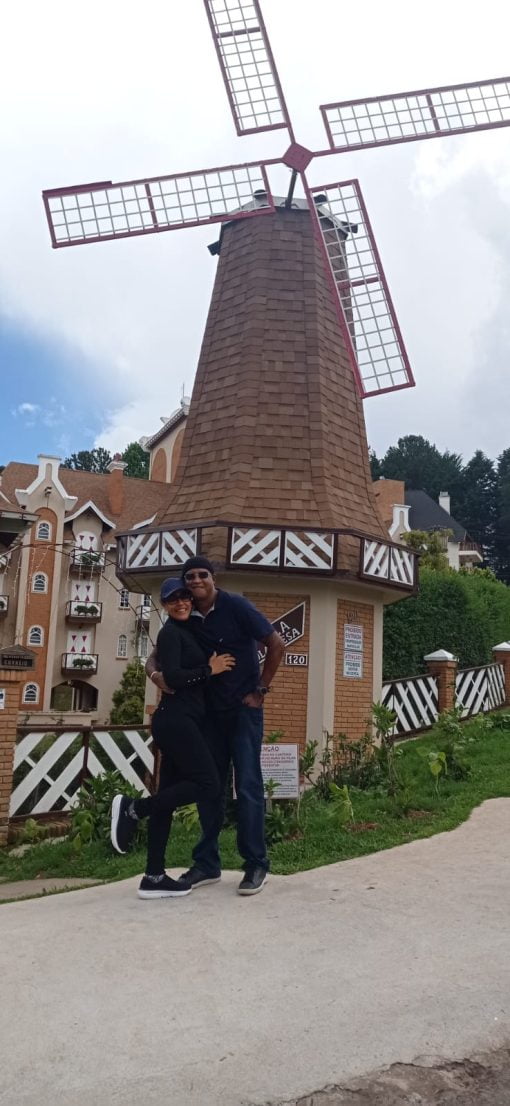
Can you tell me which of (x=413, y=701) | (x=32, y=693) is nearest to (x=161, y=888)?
(x=413, y=701)

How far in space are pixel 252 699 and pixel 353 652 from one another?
7.46 metres

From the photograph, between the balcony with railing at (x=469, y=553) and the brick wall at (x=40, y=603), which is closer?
the brick wall at (x=40, y=603)

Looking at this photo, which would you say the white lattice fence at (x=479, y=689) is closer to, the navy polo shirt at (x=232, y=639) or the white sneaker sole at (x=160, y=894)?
the navy polo shirt at (x=232, y=639)

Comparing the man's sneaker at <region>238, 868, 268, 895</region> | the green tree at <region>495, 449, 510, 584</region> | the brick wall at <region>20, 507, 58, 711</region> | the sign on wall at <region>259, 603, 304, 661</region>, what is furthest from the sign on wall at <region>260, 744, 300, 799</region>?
the green tree at <region>495, 449, 510, 584</region>

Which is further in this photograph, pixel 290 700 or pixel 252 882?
pixel 290 700

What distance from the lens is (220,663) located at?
4723mm

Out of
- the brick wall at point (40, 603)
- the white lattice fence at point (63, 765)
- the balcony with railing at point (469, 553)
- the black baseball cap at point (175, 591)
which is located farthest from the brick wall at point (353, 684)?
the balcony with railing at point (469, 553)

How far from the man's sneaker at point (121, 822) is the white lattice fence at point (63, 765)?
3274 millimetres

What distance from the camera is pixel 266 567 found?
1132 cm

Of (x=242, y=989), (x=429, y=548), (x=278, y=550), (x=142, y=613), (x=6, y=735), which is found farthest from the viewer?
(x=429, y=548)

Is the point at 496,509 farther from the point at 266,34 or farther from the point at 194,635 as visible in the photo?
the point at 194,635

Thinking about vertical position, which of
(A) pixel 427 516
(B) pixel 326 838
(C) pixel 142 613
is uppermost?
(A) pixel 427 516

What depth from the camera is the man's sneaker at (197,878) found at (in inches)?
189

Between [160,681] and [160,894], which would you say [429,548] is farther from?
[160,894]
